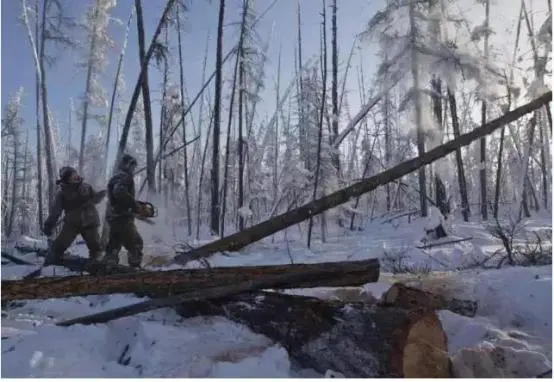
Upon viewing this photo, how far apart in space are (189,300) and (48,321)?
1.58 meters

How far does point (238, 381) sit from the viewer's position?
10.0 feet

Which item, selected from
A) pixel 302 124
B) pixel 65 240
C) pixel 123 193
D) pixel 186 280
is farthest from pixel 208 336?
pixel 302 124

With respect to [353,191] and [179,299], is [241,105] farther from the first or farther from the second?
[179,299]

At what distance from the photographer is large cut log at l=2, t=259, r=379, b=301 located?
397 centimetres

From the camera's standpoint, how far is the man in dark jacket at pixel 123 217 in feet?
22.1

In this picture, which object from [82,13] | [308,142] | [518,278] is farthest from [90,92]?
[518,278]

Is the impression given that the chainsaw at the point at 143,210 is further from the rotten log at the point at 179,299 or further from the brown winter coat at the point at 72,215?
the rotten log at the point at 179,299

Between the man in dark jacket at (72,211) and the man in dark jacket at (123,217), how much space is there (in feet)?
1.01

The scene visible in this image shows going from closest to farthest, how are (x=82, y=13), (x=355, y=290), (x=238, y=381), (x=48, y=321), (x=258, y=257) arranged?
(x=238, y=381) < (x=48, y=321) < (x=355, y=290) < (x=258, y=257) < (x=82, y=13)

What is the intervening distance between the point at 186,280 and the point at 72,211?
3471mm

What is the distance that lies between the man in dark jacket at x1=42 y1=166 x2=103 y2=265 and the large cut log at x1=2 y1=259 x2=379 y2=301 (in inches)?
111

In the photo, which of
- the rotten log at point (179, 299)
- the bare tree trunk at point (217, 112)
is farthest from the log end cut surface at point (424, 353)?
the bare tree trunk at point (217, 112)

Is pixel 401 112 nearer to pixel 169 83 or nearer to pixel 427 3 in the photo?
pixel 427 3

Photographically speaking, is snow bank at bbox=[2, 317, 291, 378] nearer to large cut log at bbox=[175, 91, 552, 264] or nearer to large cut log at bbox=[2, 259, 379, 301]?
large cut log at bbox=[2, 259, 379, 301]
